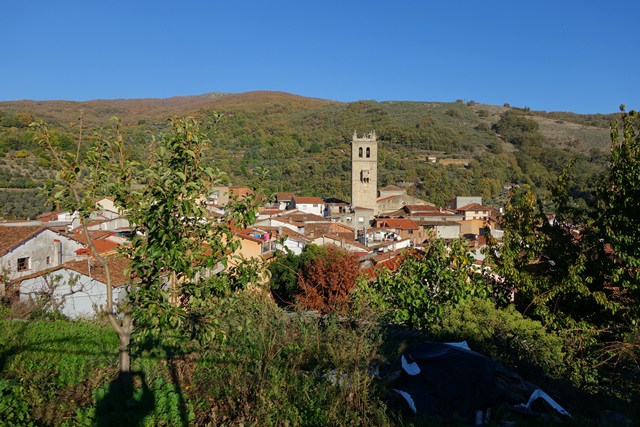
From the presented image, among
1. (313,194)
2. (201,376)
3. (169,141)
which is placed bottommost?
(313,194)

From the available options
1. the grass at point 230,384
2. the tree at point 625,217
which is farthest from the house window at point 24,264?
the tree at point 625,217

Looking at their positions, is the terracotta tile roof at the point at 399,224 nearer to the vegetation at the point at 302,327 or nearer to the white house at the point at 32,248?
the white house at the point at 32,248

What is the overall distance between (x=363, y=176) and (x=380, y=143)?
42.7 m

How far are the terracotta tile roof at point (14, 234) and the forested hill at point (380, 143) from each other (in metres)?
18.8

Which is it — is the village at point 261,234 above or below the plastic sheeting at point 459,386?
below

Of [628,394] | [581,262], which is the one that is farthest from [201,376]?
[581,262]

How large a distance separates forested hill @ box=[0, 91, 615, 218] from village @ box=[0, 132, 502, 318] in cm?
792

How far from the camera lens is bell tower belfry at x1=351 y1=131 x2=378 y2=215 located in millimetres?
56625

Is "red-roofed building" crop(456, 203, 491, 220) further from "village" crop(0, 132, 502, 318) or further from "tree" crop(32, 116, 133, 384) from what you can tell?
"tree" crop(32, 116, 133, 384)

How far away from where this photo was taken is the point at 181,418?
4258 mm

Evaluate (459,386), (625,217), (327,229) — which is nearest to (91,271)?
(459,386)

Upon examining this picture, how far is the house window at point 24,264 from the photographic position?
15.7 metres

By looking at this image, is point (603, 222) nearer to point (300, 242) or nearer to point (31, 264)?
point (31, 264)

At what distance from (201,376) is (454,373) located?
2423 mm
